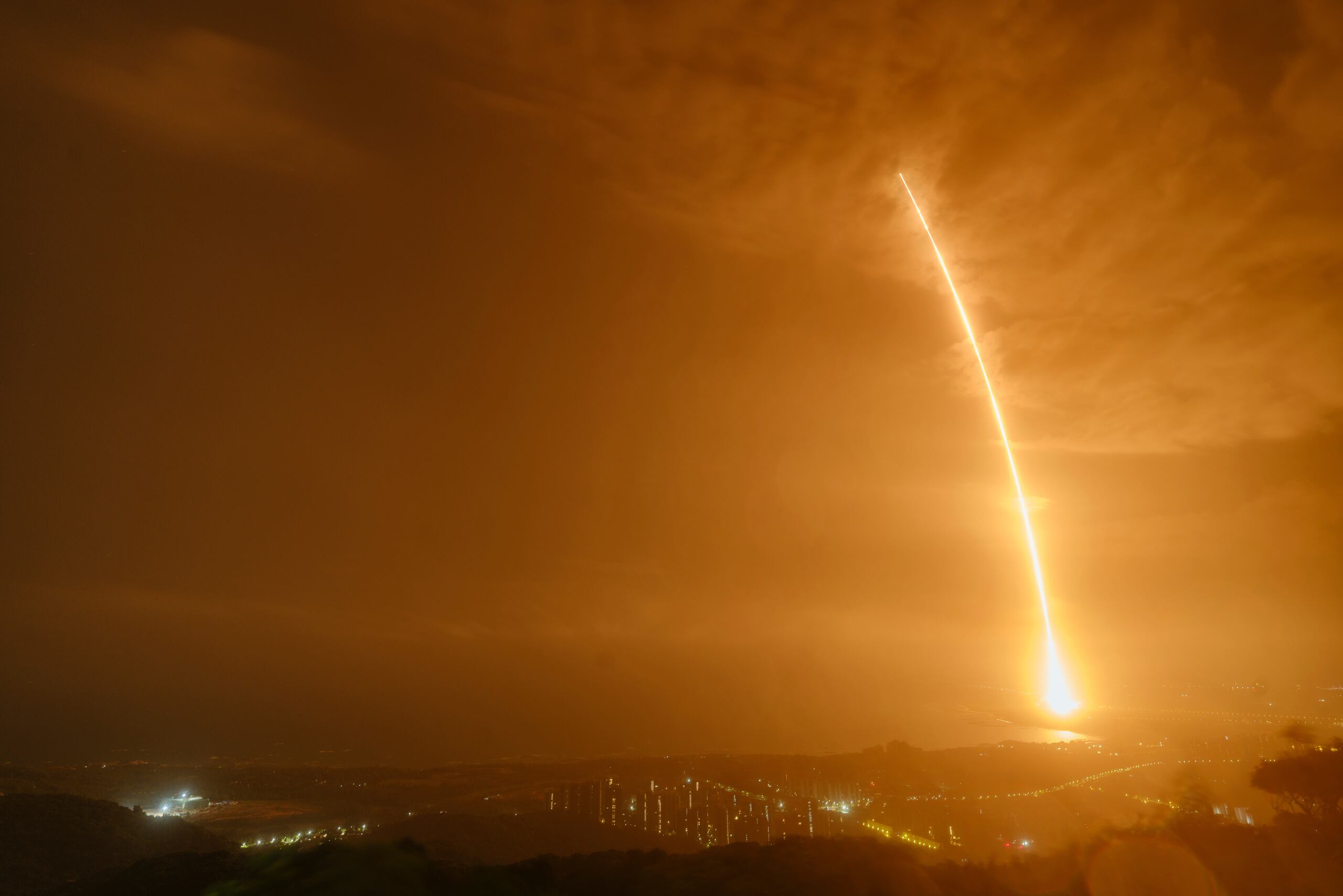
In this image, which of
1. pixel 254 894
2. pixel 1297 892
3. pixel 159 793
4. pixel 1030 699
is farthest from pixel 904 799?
pixel 1030 699

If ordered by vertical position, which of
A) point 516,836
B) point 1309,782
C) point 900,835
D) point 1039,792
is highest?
point 1309,782

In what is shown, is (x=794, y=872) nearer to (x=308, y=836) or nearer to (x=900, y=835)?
(x=900, y=835)

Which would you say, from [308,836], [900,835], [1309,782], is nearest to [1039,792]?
[900,835]

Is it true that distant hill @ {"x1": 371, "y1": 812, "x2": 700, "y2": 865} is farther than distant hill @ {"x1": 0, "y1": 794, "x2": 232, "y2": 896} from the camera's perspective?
Yes

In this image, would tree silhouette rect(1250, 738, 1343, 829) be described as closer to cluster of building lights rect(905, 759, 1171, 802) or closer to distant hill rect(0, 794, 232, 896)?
cluster of building lights rect(905, 759, 1171, 802)

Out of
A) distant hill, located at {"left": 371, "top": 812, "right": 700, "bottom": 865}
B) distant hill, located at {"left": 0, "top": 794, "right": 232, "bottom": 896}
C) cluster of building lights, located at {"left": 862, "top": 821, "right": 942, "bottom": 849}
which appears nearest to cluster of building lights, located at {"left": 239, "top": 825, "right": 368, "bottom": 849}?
distant hill, located at {"left": 0, "top": 794, "right": 232, "bottom": 896}

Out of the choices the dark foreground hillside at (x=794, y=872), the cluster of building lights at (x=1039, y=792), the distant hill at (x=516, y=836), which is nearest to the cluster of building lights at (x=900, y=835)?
the cluster of building lights at (x=1039, y=792)
